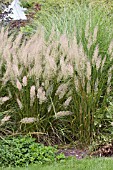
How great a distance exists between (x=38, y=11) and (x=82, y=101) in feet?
14.6

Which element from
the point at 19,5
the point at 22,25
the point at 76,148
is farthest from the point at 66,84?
the point at 19,5

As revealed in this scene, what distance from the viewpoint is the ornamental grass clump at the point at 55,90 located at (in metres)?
5.89

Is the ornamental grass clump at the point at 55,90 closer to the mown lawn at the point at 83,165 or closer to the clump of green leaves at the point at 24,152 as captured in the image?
the clump of green leaves at the point at 24,152

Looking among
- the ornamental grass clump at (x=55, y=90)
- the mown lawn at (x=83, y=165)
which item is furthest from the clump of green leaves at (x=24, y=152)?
the ornamental grass clump at (x=55, y=90)

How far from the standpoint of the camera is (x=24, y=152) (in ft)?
18.5

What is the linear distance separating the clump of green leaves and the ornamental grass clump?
29 cm

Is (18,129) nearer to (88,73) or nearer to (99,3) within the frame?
(88,73)

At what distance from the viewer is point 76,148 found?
19.8 feet

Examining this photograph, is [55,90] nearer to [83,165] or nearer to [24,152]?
[24,152]

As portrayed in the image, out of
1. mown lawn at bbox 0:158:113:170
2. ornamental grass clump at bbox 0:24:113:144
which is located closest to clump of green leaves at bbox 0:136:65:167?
mown lawn at bbox 0:158:113:170

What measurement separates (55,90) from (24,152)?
37.6 inches

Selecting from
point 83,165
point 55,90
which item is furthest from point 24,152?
point 55,90

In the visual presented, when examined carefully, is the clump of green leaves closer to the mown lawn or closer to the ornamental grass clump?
the mown lawn

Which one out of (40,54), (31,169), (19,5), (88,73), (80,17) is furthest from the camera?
(19,5)
